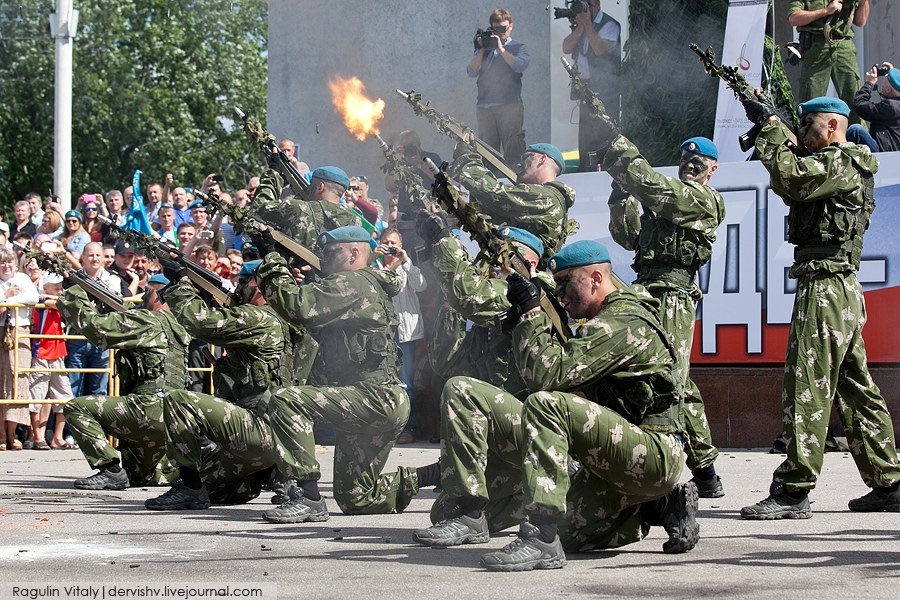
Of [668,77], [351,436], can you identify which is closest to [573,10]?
[668,77]

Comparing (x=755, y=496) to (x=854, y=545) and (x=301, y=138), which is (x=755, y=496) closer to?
(x=854, y=545)

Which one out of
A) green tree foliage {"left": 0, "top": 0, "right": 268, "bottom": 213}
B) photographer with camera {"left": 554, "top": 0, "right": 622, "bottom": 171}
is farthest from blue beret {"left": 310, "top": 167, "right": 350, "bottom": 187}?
green tree foliage {"left": 0, "top": 0, "right": 268, "bottom": 213}

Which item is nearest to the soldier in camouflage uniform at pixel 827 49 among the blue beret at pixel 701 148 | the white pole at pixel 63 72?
the blue beret at pixel 701 148

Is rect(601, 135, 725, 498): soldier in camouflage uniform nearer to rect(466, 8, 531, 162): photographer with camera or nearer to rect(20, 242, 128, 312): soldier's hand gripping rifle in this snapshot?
rect(20, 242, 128, 312): soldier's hand gripping rifle

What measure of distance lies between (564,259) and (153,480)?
5.77 metres

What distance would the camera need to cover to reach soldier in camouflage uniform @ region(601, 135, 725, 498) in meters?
8.73

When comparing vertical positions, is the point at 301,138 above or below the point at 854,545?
above

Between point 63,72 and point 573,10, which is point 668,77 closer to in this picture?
point 573,10

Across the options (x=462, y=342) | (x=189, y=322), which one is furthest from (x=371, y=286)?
(x=189, y=322)

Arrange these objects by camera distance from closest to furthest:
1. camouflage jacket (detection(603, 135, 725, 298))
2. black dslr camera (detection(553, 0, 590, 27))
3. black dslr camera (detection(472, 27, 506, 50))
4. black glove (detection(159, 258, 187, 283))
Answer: camouflage jacket (detection(603, 135, 725, 298)) → black glove (detection(159, 258, 187, 283)) → black dslr camera (detection(553, 0, 590, 27)) → black dslr camera (detection(472, 27, 506, 50))

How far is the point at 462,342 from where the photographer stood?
8688mm

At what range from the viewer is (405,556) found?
6953 millimetres

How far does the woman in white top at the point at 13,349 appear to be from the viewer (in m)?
14.9

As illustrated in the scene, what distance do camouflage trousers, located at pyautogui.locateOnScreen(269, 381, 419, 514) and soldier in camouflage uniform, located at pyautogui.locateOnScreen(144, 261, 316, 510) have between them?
23.7 inches
